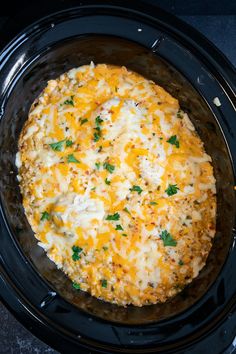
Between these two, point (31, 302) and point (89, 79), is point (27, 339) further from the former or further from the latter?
point (89, 79)

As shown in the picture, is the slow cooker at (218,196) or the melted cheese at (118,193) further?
the melted cheese at (118,193)

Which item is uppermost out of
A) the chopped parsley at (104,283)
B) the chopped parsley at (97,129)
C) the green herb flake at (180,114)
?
the green herb flake at (180,114)

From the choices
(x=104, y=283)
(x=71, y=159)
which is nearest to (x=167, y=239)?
(x=104, y=283)

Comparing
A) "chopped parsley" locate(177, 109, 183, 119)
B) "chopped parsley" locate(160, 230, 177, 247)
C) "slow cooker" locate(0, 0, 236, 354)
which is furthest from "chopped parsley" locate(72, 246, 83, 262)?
"chopped parsley" locate(177, 109, 183, 119)

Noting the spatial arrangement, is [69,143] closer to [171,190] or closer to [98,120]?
[98,120]

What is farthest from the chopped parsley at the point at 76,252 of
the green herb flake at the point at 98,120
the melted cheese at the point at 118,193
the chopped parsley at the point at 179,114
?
the chopped parsley at the point at 179,114

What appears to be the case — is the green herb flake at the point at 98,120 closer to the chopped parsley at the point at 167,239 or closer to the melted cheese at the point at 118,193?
the melted cheese at the point at 118,193
